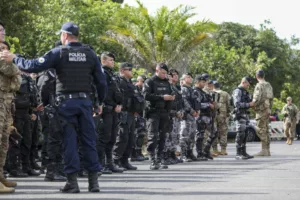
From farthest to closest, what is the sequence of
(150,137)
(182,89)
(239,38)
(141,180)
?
(239,38)
(182,89)
(150,137)
(141,180)

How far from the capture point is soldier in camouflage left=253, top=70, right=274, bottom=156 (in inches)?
804

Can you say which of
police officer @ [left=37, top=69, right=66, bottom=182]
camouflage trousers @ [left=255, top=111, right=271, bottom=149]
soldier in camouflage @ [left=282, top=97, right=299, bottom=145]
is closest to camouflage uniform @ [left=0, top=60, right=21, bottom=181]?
police officer @ [left=37, top=69, right=66, bottom=182]

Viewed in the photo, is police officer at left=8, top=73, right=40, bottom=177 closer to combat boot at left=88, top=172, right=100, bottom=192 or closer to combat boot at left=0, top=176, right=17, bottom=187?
combat boot at left=0, top=176, right=17, bottom=187

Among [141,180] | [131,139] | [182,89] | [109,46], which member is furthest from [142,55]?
[141,180]

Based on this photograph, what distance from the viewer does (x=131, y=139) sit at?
15.7 metres

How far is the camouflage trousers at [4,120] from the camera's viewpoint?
10816 millimetres

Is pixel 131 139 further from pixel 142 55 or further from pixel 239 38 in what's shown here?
pixel 239 38

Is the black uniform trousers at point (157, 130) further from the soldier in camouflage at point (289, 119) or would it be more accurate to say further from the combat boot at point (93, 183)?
the soldier in camouflage at point (289, 119)

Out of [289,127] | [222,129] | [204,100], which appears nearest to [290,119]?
[289,127]

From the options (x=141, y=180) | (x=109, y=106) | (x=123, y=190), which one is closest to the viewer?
(x=123, y=190)

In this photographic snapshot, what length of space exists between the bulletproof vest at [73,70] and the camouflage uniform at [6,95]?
662mm

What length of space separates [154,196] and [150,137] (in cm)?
536

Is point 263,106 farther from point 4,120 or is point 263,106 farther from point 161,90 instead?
point 4,120

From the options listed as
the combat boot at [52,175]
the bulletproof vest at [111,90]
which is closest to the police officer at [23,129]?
the combat boot at [52,175]
